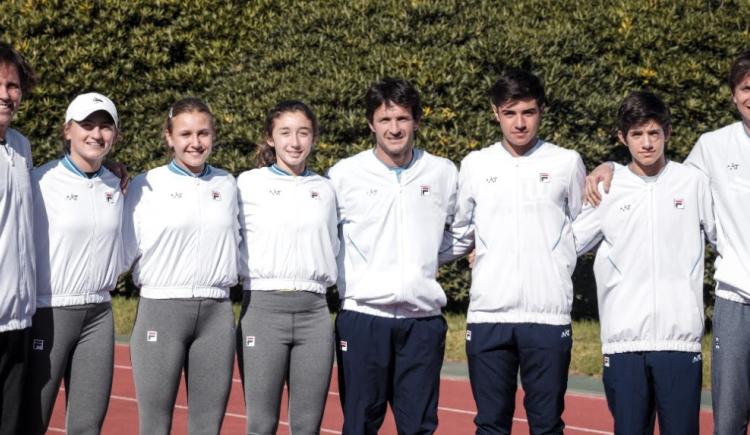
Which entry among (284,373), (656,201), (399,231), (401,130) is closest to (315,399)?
(284,373)

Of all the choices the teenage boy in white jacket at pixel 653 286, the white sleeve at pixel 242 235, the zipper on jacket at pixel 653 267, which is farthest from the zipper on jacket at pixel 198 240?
the zipper on jacket at pixel 653 267

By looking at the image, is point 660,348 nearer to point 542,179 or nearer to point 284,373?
point 542,179

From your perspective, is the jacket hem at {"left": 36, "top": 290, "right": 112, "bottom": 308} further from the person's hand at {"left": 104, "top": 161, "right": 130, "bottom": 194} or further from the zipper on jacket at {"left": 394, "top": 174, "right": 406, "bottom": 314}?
the zipper on jacket at {"left": 394, "top": 174, "right": 406, "bottom": 314}

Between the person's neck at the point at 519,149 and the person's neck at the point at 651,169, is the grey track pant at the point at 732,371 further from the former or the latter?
the person's neck at the point at 519,149

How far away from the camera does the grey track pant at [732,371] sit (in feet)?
19.0

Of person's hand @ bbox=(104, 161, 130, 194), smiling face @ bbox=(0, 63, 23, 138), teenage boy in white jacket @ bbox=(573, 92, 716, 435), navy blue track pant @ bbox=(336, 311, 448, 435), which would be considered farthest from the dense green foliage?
smiling face @ bbox=(0, 63, 23, 138)

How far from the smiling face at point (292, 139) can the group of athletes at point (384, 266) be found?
11 mm

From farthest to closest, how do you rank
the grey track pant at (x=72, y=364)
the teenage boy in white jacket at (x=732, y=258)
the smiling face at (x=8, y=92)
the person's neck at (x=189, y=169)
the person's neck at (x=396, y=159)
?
the person's neck at (x=396, y=159), the person's neck at (x=189, y=169), the teenage boy in white jacket at (x=732, y=258), the grey track pant at (x=72, y=364), the smiling face at (x=8, y=92)

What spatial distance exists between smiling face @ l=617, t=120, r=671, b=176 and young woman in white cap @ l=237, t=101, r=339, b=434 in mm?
1519

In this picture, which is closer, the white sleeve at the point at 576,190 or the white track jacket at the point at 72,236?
the white track jacket at the point at 72,236

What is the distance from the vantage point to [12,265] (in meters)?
5.37

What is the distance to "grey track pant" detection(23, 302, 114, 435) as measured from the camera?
5680mm

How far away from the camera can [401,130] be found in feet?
20.7

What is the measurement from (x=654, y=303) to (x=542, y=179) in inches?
31.5
